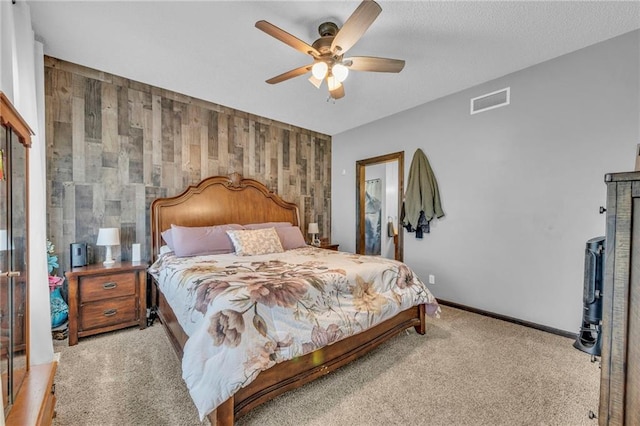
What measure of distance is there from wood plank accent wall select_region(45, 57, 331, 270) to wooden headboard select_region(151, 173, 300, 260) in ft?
0.47

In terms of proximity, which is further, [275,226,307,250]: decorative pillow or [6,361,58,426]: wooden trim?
[275,226,307,250]: decorative pillow

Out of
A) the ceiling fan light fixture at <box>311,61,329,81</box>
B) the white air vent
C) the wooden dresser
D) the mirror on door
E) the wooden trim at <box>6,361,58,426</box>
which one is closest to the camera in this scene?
the wooden dresser

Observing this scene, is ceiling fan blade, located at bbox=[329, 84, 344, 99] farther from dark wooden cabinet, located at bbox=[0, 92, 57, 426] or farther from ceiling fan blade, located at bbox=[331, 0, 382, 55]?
dark wooden cabinet, located at bbox=[0, 92, 57, 426]

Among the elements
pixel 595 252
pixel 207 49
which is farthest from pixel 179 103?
pixel 595 252

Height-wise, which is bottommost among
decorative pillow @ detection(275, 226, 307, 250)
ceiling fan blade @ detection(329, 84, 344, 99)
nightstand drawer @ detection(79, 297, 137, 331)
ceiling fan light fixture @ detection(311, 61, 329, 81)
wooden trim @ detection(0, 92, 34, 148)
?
nightstand drawer @ detection(79, 297, 137, 331)

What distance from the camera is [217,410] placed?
1390mm

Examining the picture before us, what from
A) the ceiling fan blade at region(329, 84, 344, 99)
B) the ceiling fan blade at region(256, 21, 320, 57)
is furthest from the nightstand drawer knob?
the ceiling fan blade at region(329, 84, 344, 99)

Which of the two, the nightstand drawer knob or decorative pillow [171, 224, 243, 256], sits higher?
decorative pillow [171, 224, 243, 256]

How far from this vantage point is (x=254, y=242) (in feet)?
10.4

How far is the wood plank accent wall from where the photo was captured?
2.78 meters

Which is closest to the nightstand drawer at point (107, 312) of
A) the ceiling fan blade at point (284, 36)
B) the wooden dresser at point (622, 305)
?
the ceiling fan blade at point (284, 36)

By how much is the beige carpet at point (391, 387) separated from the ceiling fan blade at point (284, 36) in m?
2.42

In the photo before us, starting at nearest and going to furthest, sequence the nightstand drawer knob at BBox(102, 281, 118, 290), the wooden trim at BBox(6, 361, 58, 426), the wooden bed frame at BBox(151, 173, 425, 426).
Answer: the wooden trim at BBox(6, 361, 58, 426)
the wooden bed frame at BBox(151, 173, 425, 426)
the nightstand drawer knob at BBox(102, 281, 118, 290)

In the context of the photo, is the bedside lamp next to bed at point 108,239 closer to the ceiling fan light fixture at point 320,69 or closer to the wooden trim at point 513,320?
the ceiling fan light fixture at point 320,69
